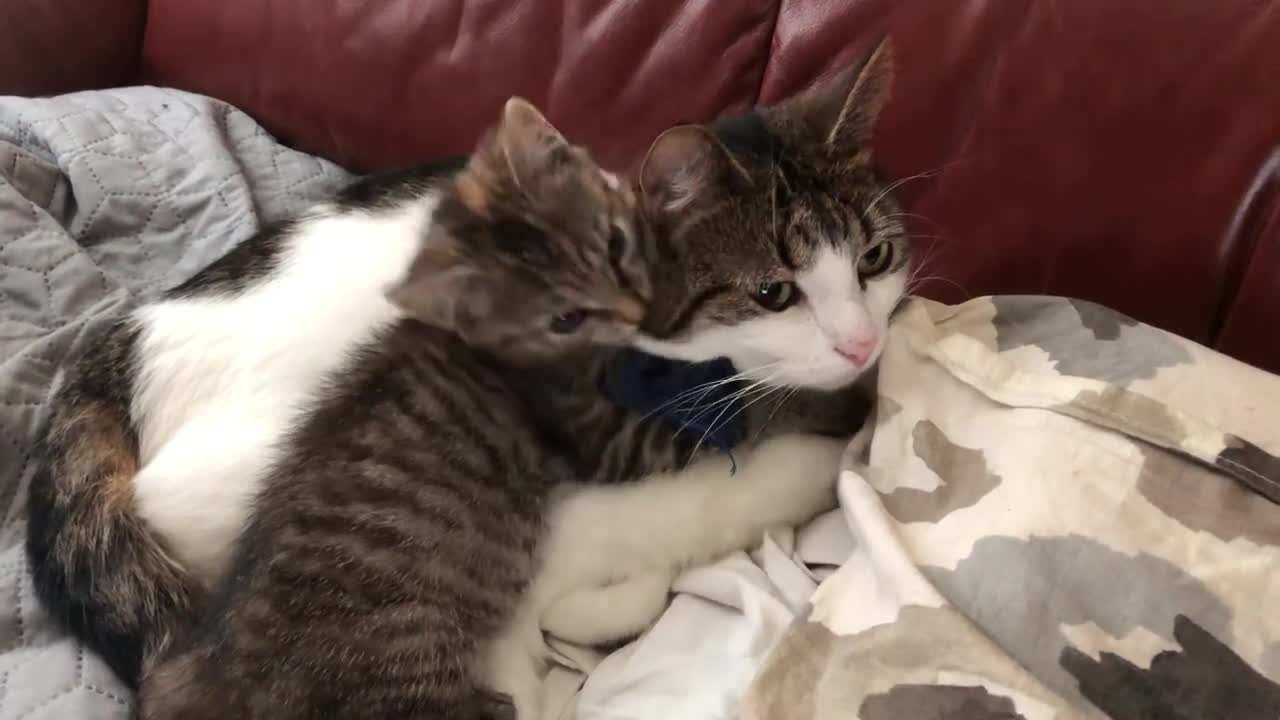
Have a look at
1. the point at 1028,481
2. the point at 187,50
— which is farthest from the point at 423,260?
the point at 187,50

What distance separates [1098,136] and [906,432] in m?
0.40

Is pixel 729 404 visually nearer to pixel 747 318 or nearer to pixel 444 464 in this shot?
pixel 747 318

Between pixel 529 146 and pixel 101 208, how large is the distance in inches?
28.8

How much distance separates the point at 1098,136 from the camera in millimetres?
1061

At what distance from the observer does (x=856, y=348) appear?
967mm

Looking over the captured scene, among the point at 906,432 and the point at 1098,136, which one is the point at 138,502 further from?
the point at 1098,136

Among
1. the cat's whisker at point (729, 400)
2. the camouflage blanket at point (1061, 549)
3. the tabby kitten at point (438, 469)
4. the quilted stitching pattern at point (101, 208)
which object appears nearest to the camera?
the camouflage blanket at point (1061, 549)

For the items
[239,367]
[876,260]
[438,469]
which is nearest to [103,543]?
[239,367]

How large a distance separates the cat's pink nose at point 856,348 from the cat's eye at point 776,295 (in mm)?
70

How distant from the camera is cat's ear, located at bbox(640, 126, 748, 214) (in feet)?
3.01

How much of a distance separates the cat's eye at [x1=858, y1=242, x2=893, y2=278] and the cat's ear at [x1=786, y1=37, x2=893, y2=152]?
0.36 ft

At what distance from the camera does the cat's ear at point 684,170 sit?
0.92m

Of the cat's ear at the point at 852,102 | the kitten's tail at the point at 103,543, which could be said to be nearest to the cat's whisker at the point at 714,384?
the cat's ear at the point at 852,102

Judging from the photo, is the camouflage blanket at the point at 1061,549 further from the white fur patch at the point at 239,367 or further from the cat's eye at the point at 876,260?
the white fur patch at the point at 239,367
